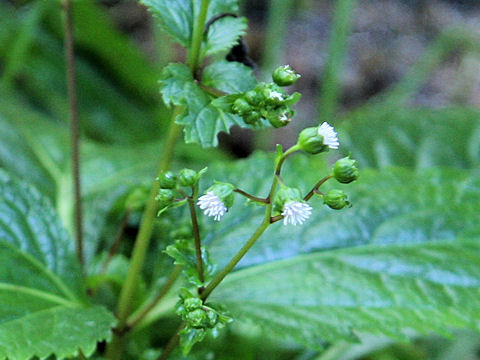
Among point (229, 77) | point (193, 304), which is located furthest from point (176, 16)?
point (193, 304)

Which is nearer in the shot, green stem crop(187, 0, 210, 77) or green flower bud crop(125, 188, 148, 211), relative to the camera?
green stem crop(187, 0, 210, 77)

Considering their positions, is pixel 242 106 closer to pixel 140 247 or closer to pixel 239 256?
pixel 239 256

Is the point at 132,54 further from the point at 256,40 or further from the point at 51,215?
the point at 51,215

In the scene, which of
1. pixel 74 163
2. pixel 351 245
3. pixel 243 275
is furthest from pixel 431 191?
pixel 74 163

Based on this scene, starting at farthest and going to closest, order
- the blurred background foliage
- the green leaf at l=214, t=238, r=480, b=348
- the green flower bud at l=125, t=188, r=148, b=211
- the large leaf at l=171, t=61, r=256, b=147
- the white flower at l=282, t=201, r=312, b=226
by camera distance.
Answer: the blurred background foliage, the green flower bud at l=125, t=188, r=148, b=211, the green leaf at l=214, t=238, r=480, b=348, the large leaf at l=171, t=61, r=256, b=147, the white flower at l=282, t=201, r=312, b=226

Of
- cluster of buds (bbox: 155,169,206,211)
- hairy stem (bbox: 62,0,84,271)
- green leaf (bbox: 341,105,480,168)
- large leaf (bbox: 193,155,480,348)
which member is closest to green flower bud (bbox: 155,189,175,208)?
cluster of buds (bbox: 155,169,206,211)

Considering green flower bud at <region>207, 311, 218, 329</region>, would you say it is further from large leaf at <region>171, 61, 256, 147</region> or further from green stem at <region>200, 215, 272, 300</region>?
large leaf at <region>171, 61, 256, 147</region>
